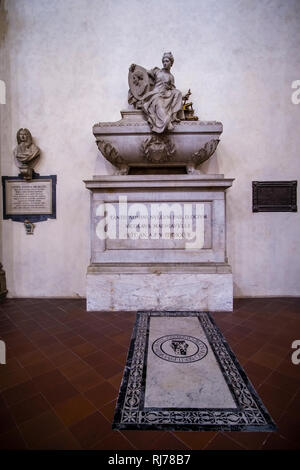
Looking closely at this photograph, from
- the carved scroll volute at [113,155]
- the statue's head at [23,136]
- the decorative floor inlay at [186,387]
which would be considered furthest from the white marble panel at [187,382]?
the statue's head at [23,136]

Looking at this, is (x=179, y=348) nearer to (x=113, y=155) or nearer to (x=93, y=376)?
(x=93, y=376)

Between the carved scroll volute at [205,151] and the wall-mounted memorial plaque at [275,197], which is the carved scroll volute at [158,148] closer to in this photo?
the carved scroll volute at [205,151]

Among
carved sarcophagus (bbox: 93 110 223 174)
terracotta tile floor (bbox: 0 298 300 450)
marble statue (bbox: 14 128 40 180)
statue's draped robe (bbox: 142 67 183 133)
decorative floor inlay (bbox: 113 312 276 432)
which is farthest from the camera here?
marble statue (bbox: 14 128 40 180)

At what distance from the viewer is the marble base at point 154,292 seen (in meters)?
2.97

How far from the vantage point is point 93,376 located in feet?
5.75

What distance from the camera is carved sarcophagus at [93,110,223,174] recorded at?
120 inches

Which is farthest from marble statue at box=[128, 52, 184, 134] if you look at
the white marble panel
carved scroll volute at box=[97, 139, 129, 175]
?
the white marble panel

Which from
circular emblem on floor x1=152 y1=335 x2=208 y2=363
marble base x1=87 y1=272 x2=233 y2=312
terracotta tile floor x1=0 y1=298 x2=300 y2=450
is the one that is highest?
marble base x1=87 y1=272 x2=233 y2=312

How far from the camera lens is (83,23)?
359 centimetres

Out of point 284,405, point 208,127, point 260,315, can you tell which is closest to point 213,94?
point 208,127

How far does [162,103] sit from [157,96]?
0.13 meters

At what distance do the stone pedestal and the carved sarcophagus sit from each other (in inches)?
13.4

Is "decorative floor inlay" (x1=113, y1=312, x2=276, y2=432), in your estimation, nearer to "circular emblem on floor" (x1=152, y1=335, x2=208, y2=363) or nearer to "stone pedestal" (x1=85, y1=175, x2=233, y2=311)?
→ "circular emblem on floor" (x1=152, y1=335, x2=208, y2=363)

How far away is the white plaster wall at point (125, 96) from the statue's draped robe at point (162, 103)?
641 mm
